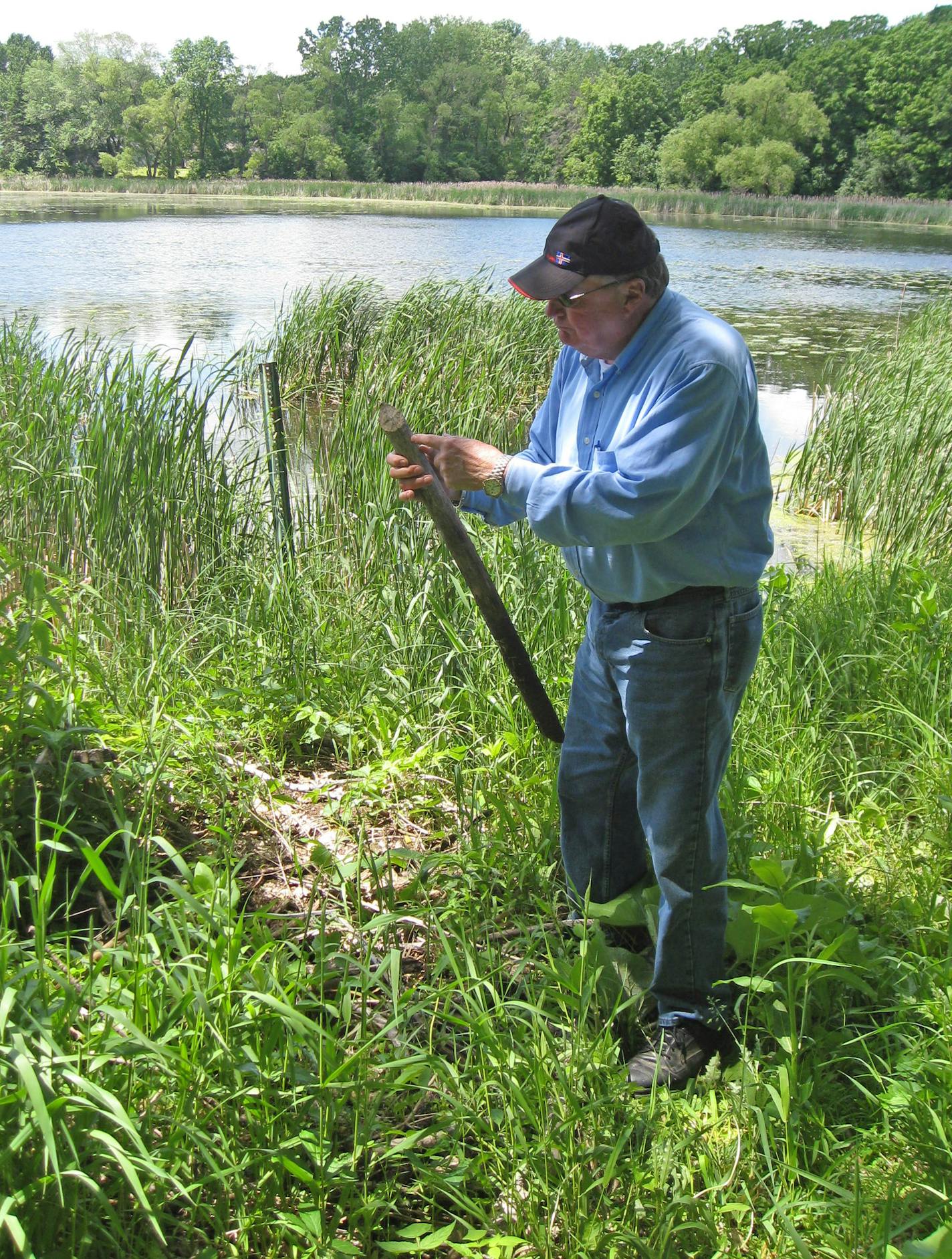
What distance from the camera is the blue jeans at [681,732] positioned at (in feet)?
6.44

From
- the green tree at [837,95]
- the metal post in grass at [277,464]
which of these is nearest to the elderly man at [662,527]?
the metal post in grass at [277,464]

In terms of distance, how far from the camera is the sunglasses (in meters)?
1.93

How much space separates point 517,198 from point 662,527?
179 feet

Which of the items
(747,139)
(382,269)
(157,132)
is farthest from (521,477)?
(157,132)

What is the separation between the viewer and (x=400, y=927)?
247 centimetres

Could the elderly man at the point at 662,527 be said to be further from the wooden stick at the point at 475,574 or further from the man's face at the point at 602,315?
the wooden stick at the point at 475,574

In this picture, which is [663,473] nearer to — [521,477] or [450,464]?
[521,477]

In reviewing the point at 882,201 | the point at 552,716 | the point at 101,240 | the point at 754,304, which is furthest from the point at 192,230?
the point at 882,201

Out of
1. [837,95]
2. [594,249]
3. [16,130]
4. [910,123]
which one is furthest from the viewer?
[16,130]

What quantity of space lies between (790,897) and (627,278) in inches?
51.7

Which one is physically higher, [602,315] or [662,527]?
[602,315]

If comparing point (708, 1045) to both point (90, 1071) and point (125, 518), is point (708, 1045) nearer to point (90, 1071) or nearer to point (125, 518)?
point (90, 1071)

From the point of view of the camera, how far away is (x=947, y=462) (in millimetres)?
5785

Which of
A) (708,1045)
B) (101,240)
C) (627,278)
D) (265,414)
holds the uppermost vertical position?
(101,240)
